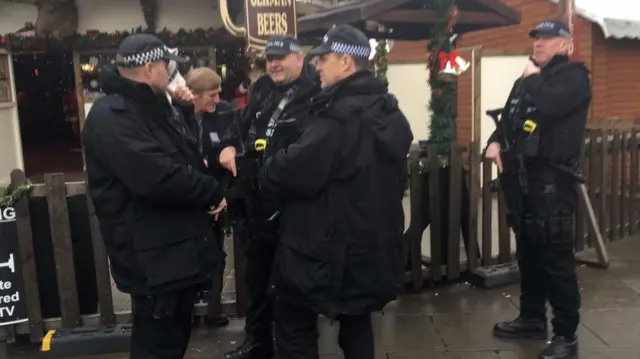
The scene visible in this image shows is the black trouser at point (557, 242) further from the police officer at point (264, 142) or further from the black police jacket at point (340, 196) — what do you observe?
the police officer at point (264, 142)

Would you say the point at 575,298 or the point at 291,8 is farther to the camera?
the point at 291,8

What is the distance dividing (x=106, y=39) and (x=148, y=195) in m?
7.45

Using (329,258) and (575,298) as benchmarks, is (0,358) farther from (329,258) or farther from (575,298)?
(575,298)

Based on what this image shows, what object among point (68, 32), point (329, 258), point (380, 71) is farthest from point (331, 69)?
point (68, 32)

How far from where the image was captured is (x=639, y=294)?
5.14 m

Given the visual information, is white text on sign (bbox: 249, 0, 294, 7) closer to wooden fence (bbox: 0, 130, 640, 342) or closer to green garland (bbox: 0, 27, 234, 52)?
wooden fence (bbox: 0, 130, 640, 342)

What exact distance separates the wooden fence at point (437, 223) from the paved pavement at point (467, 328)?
0.76ft

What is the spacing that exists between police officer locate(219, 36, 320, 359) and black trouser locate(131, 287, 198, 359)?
0.70 metres

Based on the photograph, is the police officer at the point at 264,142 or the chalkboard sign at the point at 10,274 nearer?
the police officer at the point at 264,142

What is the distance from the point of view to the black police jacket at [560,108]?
3623 millimetres

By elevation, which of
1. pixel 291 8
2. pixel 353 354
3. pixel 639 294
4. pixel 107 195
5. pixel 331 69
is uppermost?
pixel 291 8

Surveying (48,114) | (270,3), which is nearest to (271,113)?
(270,3)

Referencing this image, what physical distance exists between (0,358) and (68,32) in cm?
653

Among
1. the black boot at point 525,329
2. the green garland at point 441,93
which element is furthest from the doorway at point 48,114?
the black boot at point 525,329
